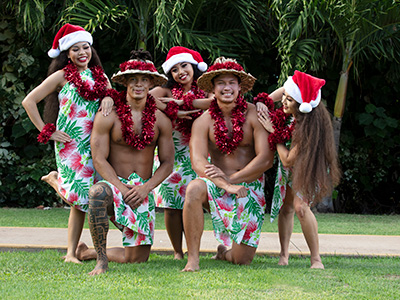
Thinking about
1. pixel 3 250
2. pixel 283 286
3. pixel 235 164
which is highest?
pixel 235 164

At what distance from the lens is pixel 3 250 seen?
198 inches

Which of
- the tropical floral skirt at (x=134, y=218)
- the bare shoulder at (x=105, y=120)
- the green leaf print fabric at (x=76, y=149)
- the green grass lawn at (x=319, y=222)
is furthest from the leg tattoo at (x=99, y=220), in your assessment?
the green grass lawn at (x=319, y=222)

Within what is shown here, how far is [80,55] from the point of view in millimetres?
4605

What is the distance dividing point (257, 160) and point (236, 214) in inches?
16.9

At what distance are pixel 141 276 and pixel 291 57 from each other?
5056 mm

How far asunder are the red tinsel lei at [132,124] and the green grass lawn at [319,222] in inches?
92.6

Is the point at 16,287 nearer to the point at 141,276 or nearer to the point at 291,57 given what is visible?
the point at 141,276

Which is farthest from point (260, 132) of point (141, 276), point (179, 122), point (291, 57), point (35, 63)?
point (35, 63)

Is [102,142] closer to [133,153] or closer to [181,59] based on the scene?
[133,153]

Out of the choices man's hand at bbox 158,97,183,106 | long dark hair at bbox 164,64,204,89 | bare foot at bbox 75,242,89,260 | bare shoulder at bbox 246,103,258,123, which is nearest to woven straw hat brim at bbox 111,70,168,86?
man's hand at bbox 158,97,183,106

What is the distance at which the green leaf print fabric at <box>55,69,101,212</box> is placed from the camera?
14.6 ft

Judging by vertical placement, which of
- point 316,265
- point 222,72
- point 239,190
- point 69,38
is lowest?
point 316,265

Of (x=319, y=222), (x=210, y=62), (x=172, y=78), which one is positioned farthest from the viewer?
(x=210, y=62)

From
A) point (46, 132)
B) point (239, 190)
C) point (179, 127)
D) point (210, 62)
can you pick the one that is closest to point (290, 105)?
point (239, 190)
